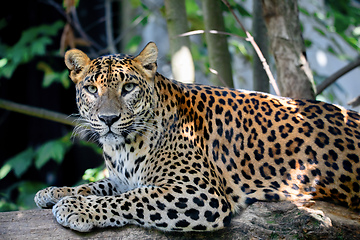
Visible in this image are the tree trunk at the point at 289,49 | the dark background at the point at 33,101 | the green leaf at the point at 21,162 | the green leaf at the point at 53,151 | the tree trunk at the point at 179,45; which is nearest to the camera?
the tree trunk at the point at 289,49

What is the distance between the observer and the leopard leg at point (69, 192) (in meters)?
6.04

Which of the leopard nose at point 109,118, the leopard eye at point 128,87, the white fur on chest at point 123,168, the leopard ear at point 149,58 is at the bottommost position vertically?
the white fur on chest at point 123,168

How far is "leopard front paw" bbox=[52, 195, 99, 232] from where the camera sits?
5152 mm

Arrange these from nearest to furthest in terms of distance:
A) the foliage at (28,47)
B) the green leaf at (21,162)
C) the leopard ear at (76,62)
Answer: the leopard ear at (76,62) → the foliage at (28,47) → the green leaf at (21,162)

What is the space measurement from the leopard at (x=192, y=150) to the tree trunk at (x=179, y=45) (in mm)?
1806

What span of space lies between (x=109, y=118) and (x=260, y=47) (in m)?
4.88

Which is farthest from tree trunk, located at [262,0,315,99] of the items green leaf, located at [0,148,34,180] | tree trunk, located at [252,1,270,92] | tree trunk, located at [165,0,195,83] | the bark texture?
green leaf, located at [0,148,34,180]

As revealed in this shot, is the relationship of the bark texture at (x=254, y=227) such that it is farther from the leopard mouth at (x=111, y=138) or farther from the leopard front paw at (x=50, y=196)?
the leopard mouth at (x=111, y=138)

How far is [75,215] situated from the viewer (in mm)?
5188

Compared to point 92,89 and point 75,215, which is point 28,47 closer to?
point 92,89

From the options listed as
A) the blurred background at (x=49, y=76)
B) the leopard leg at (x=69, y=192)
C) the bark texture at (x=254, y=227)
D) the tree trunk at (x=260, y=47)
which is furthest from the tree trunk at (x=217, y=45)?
the bark texture at (x=254, y=227)

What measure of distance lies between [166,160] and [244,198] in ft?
3.82

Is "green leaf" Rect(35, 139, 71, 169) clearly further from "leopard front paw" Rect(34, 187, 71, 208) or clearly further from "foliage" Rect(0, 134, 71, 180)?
"leopard front paw" Rect(34, 187, 71, 208)

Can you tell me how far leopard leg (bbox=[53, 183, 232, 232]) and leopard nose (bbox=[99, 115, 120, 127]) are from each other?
2.96 feet
